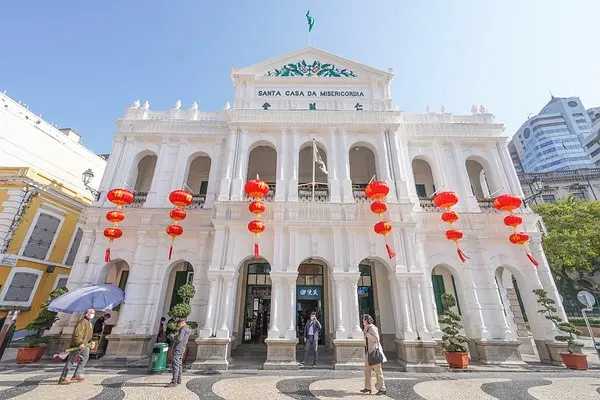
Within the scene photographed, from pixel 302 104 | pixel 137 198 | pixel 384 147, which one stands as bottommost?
pixel 137 198

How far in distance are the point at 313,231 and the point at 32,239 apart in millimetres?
16433

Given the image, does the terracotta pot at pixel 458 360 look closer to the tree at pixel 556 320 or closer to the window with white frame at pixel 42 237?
the tree at pixel 556 320

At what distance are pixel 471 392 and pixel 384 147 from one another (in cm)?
1012

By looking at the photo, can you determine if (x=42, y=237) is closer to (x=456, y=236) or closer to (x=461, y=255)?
(x=456, y=236)

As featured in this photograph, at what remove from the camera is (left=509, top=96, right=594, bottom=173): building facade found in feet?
226

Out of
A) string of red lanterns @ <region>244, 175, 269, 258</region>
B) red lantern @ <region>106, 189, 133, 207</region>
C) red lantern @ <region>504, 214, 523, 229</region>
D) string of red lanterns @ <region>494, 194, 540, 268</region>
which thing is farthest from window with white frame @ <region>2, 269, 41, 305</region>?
red lantern @ <region>504, 214, 523, 229</region>

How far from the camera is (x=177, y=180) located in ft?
46.1

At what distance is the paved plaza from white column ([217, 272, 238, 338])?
141 cm

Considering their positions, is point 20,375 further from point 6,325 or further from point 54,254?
point 54,254

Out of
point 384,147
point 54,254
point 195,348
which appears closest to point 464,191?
point 384,147

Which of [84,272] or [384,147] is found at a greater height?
[384,147]

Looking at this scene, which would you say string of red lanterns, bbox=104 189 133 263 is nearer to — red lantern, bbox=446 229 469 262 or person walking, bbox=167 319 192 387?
person walking, bbox=167 319 192 387

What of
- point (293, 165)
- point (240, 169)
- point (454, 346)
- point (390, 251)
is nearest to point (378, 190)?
point (390, 251)

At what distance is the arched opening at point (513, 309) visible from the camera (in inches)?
536
